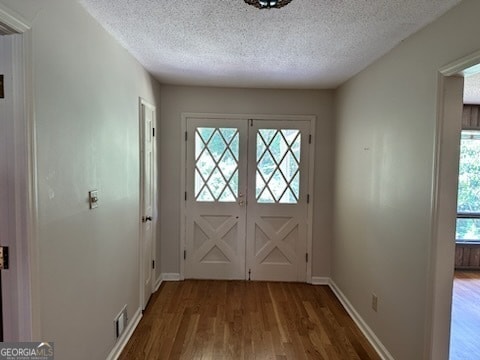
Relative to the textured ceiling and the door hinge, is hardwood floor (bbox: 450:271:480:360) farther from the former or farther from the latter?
the door hinge

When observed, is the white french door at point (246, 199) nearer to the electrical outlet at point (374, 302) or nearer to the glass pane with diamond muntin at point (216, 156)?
the glass pane with diamond muntin at point (216, 156)

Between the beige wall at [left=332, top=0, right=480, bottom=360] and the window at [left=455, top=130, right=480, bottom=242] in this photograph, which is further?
the window at [left=455, top=130, right=480, bottom=242]

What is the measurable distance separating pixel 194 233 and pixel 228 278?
2.40ft

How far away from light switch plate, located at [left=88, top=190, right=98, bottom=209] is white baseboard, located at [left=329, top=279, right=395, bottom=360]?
2.39 metres

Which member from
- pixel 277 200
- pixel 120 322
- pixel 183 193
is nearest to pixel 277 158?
pixel 277 200

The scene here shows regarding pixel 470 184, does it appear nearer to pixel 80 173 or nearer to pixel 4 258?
pixel 80 173

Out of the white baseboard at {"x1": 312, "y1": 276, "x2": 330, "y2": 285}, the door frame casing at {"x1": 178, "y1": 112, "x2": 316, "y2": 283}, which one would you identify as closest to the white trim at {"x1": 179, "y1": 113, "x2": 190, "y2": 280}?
the door frame casing at {"x1": 178, "y1": 112, "x2": 316, "y2": 283}

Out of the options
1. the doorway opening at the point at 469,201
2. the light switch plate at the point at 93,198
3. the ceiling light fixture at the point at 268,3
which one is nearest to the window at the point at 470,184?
the doorway opening at the point at 469,201

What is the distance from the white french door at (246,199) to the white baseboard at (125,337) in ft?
3.59

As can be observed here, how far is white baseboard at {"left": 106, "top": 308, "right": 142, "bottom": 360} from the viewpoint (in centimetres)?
225

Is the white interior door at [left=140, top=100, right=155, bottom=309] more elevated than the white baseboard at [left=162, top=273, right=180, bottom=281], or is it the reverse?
the white interior door at [left=140, top=100, right=155, bottom=309]

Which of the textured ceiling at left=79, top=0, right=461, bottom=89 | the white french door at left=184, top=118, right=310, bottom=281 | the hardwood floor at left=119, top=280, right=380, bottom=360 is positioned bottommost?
the hardwood floor at left=119, top=280, right=380, bottom=360

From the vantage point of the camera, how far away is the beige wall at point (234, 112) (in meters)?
3.74

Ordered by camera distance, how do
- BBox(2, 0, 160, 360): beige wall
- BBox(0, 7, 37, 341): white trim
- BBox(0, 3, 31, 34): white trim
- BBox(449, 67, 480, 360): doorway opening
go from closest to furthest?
1. BBox(0, 3, 31, 34): white trim
2. BBox(0, 7, 37, 341): white trim
3. BBox(2, 0, 160, 360): beige wall
4. BBox(449, 67, 480, 360): doorway opening
